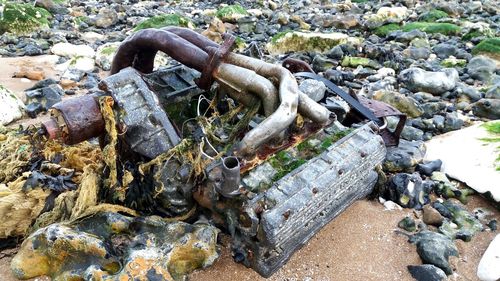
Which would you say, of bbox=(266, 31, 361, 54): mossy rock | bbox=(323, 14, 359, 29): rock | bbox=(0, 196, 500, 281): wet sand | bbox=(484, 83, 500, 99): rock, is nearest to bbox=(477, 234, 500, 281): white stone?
bbox=(0, 196, 500, 281): wet sand

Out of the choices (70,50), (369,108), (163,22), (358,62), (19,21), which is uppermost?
(369,108)

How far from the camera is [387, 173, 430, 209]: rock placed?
182 inches

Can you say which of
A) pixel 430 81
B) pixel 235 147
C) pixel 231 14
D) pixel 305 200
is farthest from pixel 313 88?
pixel 231 14

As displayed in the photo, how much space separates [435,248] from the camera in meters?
3.92

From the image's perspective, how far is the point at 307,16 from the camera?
14984 millimetres

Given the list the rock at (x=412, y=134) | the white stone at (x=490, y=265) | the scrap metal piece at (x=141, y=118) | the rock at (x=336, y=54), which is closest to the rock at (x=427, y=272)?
the white stone at (x=490, y=265)

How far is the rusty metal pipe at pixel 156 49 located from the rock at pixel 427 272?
7.96 feet

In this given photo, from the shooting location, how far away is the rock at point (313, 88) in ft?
14.5

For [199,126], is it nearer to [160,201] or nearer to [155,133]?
[155,133]

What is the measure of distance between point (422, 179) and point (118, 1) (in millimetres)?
14574

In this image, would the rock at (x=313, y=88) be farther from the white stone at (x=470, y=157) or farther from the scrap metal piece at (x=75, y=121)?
the scrap metal piece at (x=75, y=121)

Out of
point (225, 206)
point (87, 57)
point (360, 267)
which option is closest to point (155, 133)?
point (225, 206)

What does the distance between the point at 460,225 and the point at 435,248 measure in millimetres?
650

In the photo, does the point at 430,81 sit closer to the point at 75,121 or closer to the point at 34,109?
the point at 75,121
